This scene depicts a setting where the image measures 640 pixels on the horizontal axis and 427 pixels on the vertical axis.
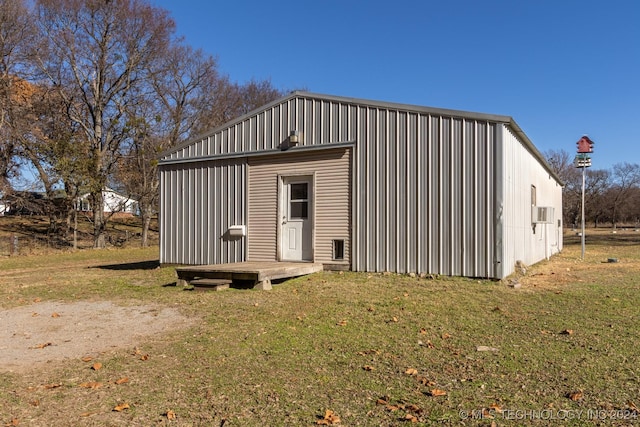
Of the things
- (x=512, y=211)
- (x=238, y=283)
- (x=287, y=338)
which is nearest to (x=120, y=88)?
(x=238, y=283)

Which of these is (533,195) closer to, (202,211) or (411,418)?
(202,211)

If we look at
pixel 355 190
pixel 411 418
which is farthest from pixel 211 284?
pixel 411 418

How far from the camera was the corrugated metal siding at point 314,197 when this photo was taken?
31.5ft

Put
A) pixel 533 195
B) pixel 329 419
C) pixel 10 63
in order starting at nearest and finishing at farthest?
pixel 329 419 → pixel 533 195 → pixel 10 63

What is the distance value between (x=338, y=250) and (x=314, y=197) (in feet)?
4.19

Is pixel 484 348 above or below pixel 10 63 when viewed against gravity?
below

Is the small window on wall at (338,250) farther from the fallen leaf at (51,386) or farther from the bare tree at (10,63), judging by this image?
the bare tree at (10,63)

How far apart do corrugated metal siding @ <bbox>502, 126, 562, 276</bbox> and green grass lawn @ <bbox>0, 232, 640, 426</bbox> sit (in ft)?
7.07

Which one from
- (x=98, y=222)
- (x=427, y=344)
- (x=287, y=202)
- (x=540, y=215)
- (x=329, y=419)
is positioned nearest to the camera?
(x=329, y=419)

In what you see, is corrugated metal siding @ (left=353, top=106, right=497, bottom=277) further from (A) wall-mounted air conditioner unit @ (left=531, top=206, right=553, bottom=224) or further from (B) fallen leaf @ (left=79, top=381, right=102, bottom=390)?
(B) fallen leaf @ (left=79, top=381, right=102, bottom=390)

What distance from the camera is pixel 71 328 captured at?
5.39m

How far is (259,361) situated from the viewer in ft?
13.1

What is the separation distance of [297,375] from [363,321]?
6.55 feet

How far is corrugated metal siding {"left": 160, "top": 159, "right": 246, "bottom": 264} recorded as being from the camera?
10.8 metres
